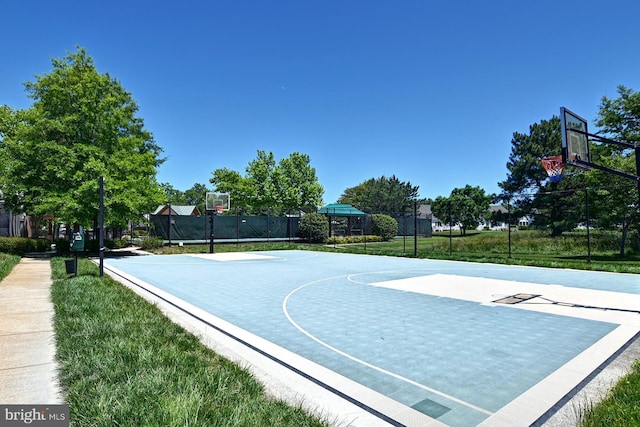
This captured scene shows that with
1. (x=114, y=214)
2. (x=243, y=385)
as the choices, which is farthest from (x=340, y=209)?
(x=243, y=385)

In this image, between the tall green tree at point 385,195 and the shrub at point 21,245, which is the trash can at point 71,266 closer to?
Result: the shrub at point 21,245

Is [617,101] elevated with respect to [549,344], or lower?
elevated

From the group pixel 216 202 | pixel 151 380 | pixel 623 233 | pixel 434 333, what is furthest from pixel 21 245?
pixel 623 233

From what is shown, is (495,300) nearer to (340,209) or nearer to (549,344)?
(549,344)

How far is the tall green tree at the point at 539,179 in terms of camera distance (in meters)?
31.5

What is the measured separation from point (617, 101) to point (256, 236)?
2485 cm

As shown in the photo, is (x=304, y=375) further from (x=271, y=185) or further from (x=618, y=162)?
(x=271, y=185)

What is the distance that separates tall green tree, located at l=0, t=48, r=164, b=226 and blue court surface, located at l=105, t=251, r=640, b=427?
29.1 feet

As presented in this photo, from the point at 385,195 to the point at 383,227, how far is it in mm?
37772

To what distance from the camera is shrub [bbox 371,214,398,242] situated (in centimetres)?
3175

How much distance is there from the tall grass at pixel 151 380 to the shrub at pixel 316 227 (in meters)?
22.9

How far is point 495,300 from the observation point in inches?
289

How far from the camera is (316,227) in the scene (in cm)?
2812

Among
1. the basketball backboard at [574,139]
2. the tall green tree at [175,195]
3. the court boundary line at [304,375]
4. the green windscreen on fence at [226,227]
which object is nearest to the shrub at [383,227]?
the green windscreen on fence at [226,227]
